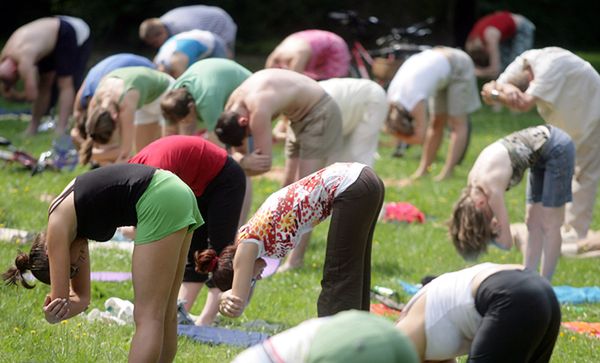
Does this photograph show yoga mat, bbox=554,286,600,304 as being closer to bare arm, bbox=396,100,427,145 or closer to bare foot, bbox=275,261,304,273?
bare foot, bbox=275,261,304,273

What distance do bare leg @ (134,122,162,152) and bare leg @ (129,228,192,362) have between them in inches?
187

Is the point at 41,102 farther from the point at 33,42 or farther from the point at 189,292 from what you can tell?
the point at 189,292

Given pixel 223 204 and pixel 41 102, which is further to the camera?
pixel 41 102

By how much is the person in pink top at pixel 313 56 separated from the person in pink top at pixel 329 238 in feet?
15.3

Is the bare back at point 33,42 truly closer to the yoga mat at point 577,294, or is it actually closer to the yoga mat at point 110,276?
the yoga mat at point 110,276

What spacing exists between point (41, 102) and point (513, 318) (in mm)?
9878

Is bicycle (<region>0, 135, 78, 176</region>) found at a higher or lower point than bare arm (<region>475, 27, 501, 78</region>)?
higher

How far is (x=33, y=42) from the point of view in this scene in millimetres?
11977

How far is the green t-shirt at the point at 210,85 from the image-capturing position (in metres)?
7.14


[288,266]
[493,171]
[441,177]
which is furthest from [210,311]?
[441,177]

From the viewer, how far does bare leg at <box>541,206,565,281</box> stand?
6.83 metres

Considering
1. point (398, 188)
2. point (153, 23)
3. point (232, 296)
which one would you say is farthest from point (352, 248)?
point (153, 23)

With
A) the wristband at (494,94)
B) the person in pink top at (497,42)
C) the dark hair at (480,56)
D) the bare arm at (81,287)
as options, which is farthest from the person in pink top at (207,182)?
the dark hair at (480,56)

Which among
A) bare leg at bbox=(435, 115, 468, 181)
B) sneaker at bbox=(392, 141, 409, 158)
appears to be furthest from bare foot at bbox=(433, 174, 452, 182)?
sneaker at bbox=(392, 141, 409, 158)
